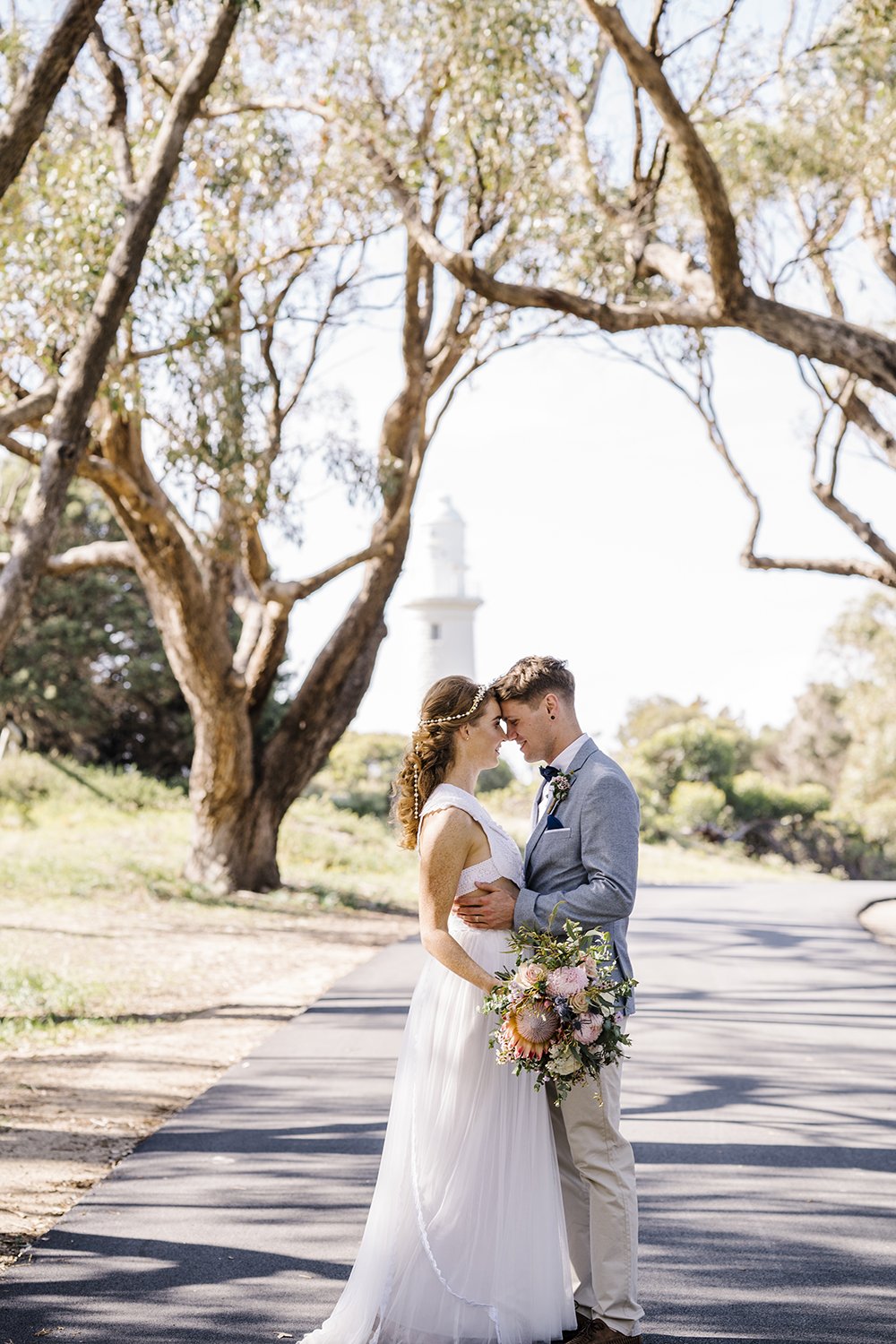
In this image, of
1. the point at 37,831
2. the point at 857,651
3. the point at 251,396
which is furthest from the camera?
the point at 857,651

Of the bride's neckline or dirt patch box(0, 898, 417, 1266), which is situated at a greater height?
the bride's neckline

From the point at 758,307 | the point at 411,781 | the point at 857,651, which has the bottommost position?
the point at 411,781

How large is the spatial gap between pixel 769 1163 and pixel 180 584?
37.5 ft

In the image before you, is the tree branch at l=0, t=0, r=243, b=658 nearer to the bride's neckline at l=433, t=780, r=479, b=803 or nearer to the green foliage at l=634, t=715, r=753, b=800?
the bride's neckline at l=433, t=780, r=479, b=803

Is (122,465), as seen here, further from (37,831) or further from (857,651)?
(857,651)

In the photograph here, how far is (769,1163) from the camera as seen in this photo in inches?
254

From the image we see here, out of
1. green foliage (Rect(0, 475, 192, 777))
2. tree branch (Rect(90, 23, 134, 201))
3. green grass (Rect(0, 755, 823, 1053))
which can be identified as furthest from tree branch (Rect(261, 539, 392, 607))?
green foliage (Rect(0, 475, 192, 777))

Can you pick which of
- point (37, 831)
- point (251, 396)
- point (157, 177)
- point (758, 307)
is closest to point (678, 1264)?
point (758, 307)

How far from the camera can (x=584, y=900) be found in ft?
13.5

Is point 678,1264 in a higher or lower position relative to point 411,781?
lower

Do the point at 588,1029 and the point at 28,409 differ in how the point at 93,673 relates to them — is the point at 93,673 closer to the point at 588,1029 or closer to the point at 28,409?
the point at 28,409

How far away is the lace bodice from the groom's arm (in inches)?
6.6

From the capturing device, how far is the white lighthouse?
45031 millimetres

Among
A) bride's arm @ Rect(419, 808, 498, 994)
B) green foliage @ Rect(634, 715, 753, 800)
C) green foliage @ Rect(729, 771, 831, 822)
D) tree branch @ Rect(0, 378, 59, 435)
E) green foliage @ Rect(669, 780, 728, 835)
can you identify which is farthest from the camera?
green foliage @ Rect(634, 715, 753, 800)
